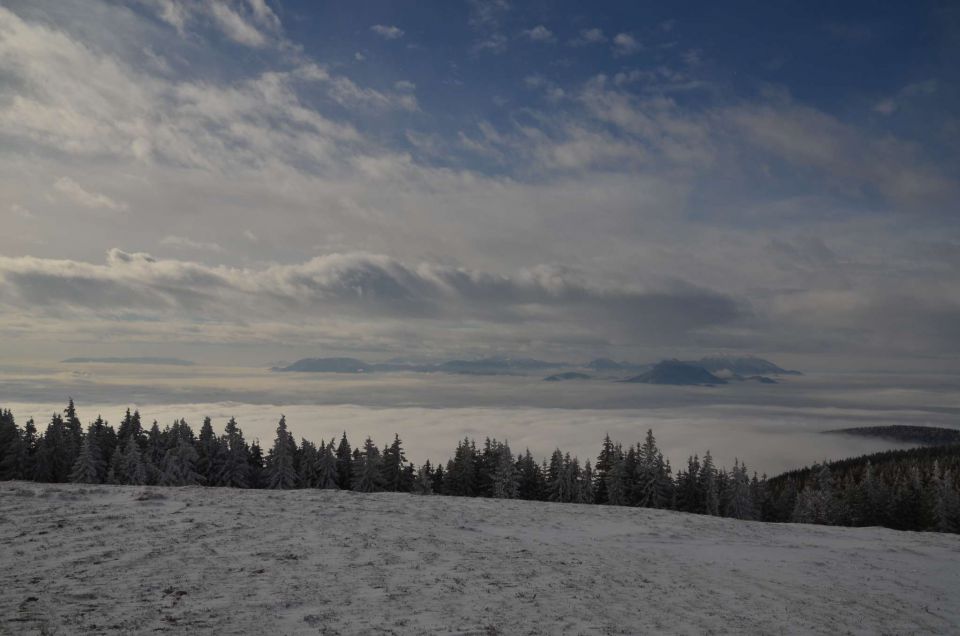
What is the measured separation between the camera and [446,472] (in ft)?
227

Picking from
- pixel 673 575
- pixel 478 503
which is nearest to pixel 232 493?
pixel 478 503

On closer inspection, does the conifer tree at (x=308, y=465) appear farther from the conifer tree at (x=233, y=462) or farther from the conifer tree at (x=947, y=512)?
the conifer tree at (x=947, y=512)

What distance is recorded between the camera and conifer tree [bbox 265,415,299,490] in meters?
57.5

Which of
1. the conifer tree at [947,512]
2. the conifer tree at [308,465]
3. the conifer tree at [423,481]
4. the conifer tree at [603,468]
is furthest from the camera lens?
the conifer tree at [603,468]

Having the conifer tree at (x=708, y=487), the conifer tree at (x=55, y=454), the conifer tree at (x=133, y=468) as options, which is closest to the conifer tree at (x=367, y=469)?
the conifer tree at (x=133, y=468)

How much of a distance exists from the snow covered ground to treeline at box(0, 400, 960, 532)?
35.8 metres

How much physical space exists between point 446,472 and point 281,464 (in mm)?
21289

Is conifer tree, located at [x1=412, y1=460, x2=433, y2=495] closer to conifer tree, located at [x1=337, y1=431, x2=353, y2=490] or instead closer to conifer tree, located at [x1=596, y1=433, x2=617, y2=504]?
conifer tree, located at [x1=337, y1=431, x2=353, y2=490]

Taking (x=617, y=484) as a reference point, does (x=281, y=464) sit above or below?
above

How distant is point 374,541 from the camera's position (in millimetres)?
17844

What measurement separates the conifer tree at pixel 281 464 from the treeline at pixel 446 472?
11cm

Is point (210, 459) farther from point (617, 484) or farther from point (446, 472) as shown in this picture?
point (617, 484)

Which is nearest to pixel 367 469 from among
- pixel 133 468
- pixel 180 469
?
pixel 180 469

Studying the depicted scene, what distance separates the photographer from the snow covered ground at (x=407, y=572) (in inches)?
449
